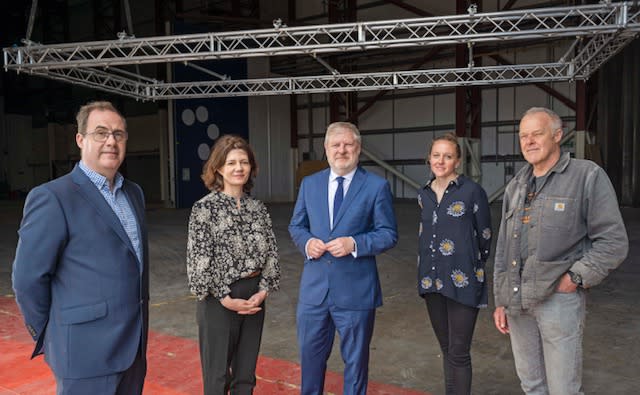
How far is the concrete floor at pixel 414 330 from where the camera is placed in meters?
3.03

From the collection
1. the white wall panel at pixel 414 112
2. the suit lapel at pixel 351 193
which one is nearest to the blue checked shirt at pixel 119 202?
the suit lapel at pixel 351 193

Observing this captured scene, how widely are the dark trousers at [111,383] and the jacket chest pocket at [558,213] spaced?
1639 mm

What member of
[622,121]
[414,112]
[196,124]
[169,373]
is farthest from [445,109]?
[169,373]

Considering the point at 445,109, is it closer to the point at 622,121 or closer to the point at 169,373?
the point at 622,121

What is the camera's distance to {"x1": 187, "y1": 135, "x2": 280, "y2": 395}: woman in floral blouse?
81.8 inches

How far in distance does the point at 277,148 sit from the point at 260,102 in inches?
71.4

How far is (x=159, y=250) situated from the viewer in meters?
7.79

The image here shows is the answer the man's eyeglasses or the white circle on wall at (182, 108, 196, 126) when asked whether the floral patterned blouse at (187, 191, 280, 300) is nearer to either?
the man's eyeglasses

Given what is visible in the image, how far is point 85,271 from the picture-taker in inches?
61.1

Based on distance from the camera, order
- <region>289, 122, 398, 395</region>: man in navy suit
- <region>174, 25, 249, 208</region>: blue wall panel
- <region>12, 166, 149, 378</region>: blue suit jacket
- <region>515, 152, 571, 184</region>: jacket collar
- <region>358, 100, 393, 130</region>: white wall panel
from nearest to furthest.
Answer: <region>12, 166, 149, 378</region>: blue suit jacket, <region>515, 152, 571, 184</region>: jacket collar, <region>289, 122, 398, 395</region>: man in navy suit, <region>174, 25, 249, 208</region>: blue wall panel, <region>358, 100, 393, 130</region>: white wall panel

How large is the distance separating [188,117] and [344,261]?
13870 millimetres

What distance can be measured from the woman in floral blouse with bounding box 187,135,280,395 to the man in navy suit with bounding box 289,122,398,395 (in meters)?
0.23

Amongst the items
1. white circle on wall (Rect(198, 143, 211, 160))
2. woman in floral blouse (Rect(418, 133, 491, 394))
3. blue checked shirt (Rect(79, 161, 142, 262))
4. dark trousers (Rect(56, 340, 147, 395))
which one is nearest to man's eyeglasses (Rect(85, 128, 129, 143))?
blue checked shirt (Rect(79, 161, 142, 262))

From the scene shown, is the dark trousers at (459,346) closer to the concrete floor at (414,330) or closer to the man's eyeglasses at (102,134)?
the concrete floor at (414,330)
